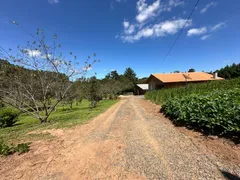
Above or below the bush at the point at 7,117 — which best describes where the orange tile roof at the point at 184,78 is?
above

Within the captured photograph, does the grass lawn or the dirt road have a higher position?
the grass lawn

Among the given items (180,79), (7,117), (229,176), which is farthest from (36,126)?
(180,79)

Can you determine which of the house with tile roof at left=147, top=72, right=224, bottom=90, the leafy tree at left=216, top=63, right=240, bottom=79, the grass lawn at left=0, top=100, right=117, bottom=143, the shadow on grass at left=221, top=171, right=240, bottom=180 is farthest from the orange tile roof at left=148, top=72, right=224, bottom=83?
the shadow on grass at left=221, top=171, right=240, bottom=180

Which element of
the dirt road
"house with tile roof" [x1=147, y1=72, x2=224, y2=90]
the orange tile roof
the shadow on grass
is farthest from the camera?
the orange tile roof

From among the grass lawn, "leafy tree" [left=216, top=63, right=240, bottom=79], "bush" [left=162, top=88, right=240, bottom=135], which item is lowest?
the grass lawn

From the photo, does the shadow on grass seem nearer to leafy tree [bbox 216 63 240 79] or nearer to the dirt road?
the dirt road

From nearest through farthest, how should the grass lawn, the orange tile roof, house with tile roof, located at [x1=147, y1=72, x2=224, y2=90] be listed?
1. the grass lawn
2. house with tile roof, located at [x1=147, y1=72, x2=224, y2=90]
3. the orange tile roof

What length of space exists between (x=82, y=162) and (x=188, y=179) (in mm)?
2337

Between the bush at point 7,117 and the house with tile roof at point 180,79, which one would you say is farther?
the house with tile roof at point 180,79

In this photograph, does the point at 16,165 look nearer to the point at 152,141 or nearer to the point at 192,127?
the point at 152,141

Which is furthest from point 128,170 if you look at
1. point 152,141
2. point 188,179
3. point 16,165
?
point 16,165

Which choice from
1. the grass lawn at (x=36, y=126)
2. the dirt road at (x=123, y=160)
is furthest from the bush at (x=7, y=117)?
the dirt road at (x=123, y=160)

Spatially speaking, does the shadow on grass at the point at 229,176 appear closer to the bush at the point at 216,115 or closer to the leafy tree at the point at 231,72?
the bush at the point at 216,115

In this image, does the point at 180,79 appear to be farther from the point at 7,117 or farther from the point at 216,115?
the point at 7,117
